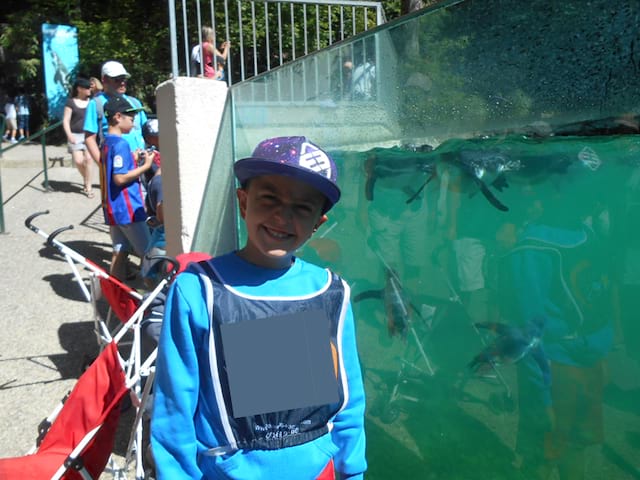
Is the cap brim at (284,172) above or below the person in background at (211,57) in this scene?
below

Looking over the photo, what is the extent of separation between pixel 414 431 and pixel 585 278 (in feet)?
3.69

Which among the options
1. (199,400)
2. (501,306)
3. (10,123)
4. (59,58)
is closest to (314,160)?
(199,400)

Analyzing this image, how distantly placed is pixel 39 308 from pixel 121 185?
1.41 m

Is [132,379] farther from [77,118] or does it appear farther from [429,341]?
[77,118]

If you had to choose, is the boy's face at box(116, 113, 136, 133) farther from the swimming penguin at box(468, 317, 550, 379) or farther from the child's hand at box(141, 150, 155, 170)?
the swimming penguin at box(468, 317, 550, 379)

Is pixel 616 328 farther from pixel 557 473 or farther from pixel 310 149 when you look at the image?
pixel 310 149

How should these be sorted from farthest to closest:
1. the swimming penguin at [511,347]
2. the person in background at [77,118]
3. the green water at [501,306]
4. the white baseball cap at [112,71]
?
the person in background at [77,118] → the white baseball cap at [112,71] → the swimming penguin at [511,347] → the green water at [501,306]

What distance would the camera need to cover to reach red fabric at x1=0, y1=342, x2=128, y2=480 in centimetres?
288

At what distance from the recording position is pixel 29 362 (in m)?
4.94

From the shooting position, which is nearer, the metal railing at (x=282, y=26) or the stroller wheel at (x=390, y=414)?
the stroller wheel at (x=390, y=414)

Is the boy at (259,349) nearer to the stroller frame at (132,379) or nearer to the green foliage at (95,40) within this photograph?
the stroller frame at (132,379)

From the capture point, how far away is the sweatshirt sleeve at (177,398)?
5.74 feet

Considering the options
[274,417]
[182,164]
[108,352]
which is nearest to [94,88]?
[182,164]

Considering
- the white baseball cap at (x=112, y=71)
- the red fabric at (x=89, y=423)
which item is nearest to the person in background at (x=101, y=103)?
the white baseball cap at (x=112, y=71)
